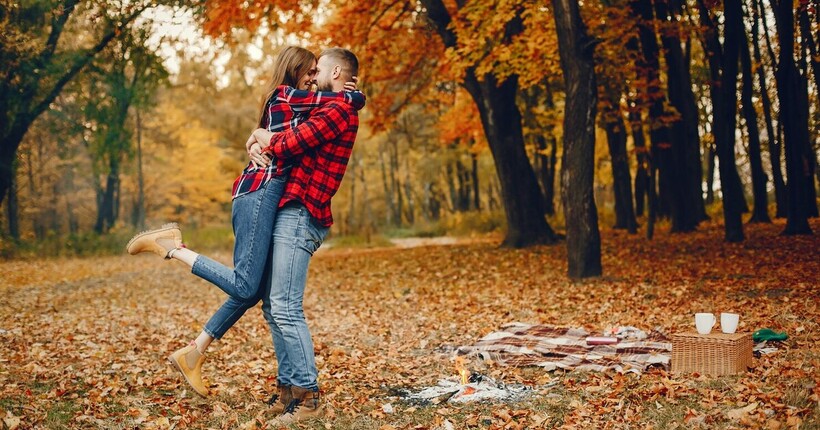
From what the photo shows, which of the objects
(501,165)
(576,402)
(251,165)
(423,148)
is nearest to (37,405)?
(251,165)

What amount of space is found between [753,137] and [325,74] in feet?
49.0

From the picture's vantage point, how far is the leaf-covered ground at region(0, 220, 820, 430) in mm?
3912

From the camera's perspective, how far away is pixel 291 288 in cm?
391

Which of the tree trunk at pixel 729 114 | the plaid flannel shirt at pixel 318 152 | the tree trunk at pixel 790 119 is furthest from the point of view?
the tree trunk at pixel 790 119

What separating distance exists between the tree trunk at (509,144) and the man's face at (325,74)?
10.6m

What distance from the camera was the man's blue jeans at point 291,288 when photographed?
12.6 ft

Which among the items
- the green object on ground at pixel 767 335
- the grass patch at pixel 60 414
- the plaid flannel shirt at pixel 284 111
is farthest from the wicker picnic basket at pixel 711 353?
the grass patch at pixel 60 414

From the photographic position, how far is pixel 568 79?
32.9 feet

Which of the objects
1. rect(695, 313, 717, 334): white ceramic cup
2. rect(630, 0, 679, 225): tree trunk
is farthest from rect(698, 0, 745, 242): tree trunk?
rect(695, 313, 717, 334): white ceramic cup

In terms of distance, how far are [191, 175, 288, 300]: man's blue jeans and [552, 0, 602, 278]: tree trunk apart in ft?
22.4

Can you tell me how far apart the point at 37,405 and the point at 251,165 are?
1.91 metres

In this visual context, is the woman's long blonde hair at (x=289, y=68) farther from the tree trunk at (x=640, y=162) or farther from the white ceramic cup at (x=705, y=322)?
the tree trunk at (x=640, y=162)

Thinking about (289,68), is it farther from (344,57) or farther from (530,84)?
(530,84)

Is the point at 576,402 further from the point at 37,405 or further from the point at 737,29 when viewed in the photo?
the point at 737,29
